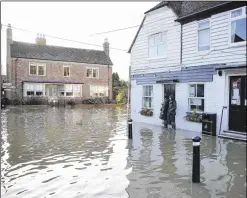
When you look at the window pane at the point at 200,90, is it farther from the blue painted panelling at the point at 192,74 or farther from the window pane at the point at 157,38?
the window pane at the point at 157,38

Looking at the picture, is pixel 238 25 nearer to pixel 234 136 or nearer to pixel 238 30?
pixel 238 30

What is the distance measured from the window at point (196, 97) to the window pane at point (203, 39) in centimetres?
27

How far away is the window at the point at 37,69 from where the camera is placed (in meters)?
30.7

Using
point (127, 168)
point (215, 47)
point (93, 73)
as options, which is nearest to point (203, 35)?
point (215, 47)

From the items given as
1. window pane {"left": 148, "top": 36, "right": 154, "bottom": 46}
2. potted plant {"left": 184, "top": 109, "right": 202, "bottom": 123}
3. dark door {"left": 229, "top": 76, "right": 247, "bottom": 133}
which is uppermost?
window pane {"left": 148, "top": 36, "right": 154, "bottom": 46}

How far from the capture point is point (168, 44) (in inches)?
81.8

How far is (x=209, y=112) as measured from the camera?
1778mm

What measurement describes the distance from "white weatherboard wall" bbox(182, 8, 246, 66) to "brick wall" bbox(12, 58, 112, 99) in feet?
97.6

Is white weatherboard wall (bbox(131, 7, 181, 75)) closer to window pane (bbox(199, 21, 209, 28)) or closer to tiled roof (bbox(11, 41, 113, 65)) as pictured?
window pane (bbox(199, 21, 209, 28))

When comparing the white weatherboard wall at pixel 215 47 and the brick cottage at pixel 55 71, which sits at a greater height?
the brick cottage at pixel 55 71

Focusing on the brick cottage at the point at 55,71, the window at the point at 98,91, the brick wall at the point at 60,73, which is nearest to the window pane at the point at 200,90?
the brick cottage at the point at 55,71

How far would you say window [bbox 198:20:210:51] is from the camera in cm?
177

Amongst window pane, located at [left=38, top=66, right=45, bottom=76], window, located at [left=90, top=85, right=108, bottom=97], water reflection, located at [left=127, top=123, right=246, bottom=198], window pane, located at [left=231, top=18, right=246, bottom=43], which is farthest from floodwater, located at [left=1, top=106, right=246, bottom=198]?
window, located at [left=90, top=85, right=108, bottom=97]

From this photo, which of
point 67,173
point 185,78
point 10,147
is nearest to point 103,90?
point 10,147
